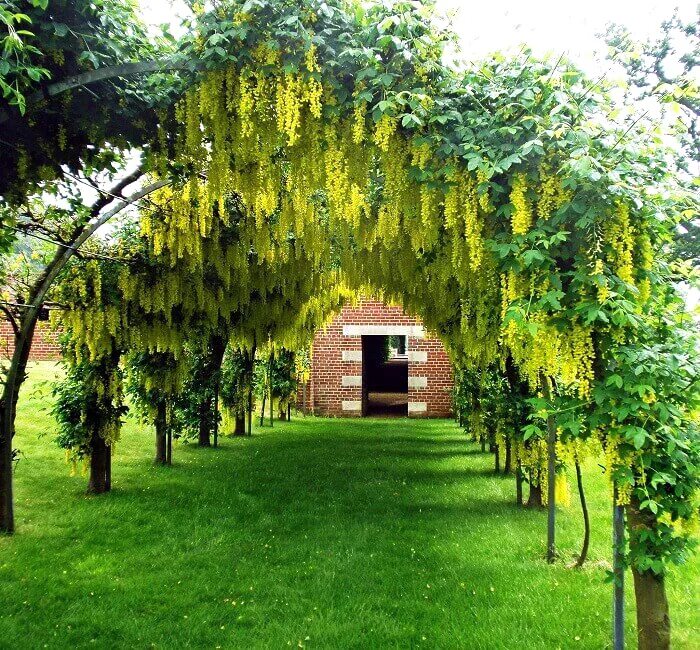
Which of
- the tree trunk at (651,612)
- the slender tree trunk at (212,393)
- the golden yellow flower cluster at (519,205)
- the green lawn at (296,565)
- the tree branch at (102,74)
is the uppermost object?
the tree branch at (102,74)

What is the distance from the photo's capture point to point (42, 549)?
151 inches

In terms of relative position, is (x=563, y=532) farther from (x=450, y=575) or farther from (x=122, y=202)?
(x=122, y=202)

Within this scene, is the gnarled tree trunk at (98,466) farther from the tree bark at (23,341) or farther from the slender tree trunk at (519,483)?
the slender tree trunk at (519,483)

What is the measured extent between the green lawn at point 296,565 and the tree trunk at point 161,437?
1.16 ft

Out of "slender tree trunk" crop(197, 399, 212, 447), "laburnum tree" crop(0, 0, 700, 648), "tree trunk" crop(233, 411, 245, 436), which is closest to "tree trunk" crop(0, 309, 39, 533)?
"laburnum tree" crop(0, 0, 700, 648)

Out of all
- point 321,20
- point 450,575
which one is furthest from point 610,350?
point 450,575

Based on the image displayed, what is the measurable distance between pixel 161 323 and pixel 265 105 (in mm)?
3387

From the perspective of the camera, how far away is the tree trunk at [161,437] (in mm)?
6734

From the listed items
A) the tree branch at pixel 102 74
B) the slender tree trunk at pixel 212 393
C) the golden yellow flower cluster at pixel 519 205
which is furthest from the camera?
the slender tree trunk at pixel 212 393

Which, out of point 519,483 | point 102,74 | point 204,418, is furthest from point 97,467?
point 102,74

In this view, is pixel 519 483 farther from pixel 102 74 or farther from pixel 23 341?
pixel 102 74

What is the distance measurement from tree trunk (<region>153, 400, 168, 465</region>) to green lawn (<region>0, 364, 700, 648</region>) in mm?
355

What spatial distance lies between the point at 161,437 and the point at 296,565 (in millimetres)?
3861

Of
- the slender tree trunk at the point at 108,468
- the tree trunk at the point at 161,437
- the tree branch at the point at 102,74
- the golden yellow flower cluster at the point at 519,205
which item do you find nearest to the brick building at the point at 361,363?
A: the tree trunk at the point at 161,437
